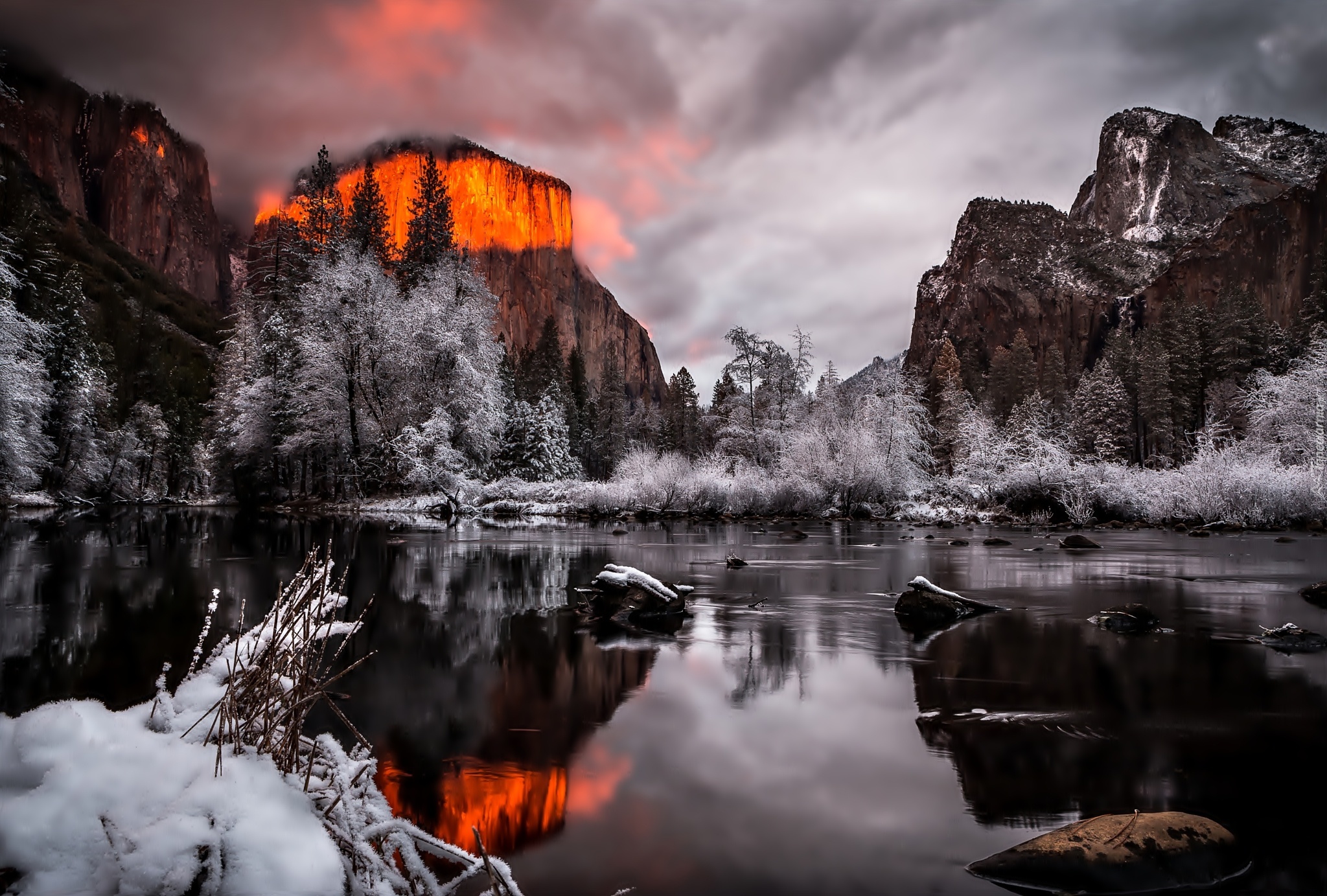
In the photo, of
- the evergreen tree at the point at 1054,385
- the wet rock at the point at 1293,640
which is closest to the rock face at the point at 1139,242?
the evergreen tree at the point at 1054,385

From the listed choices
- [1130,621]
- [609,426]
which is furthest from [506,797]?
[609,426]

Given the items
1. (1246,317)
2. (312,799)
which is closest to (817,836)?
(312,799)

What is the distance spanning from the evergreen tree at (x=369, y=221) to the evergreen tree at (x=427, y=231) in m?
1.45

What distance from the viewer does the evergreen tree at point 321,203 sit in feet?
139

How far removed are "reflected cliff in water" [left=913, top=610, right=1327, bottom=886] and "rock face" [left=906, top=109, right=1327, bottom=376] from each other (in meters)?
92.5

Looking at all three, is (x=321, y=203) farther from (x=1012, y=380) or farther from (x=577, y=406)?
(x=1012, y=380)

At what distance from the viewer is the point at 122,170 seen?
123 metres

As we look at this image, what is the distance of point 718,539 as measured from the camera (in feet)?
77.0

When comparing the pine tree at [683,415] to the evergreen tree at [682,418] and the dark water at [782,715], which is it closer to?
the evergreen tree at [682,418]

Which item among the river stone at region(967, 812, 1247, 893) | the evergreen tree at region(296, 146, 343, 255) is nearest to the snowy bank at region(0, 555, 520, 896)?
the river stone at region(967, 812, 1247, 893)

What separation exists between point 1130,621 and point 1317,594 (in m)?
4.75

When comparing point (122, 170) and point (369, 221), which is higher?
point (122, 170)

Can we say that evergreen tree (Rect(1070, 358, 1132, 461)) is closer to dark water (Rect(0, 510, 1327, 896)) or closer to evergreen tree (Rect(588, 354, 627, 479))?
evergreen tree (Rect(588, 354, 627, 479))

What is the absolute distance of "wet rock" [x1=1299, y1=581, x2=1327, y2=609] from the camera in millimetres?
10812
